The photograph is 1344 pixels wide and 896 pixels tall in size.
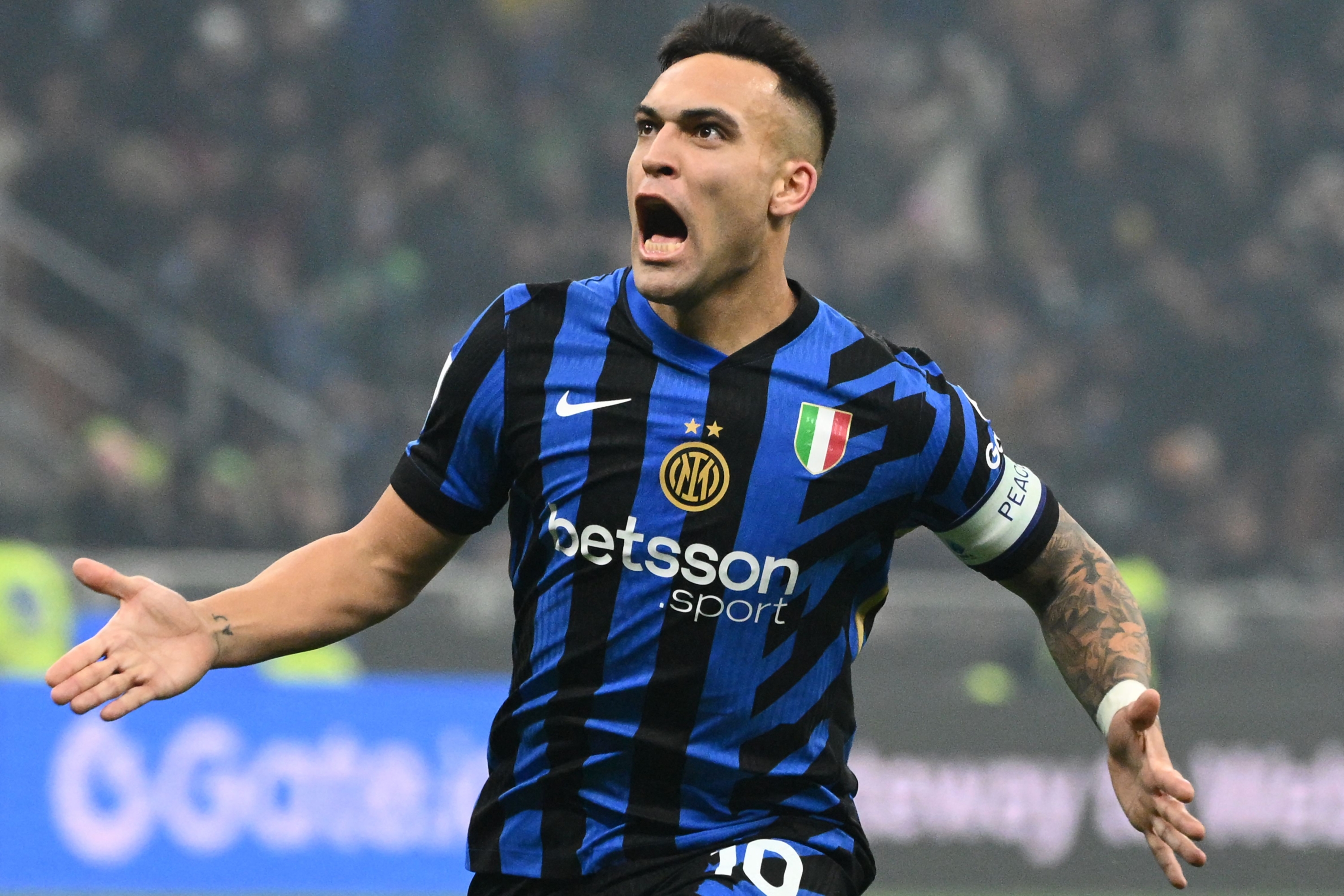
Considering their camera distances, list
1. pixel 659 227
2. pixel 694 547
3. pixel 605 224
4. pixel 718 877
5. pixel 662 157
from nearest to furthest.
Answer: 1. pixel 718 877
2. pixel 694 547
3. pixel 662 157
4. pixel 659 227
5. pixel 605 224

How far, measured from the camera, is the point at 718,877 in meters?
3.06

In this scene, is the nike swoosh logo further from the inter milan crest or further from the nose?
the nose

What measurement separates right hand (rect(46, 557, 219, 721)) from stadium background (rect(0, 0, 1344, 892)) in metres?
4.97

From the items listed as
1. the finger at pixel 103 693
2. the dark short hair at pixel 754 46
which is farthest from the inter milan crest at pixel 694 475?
the finger at pixel 103 693

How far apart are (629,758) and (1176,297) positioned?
377 inches

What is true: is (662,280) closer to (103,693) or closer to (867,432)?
(867,432)

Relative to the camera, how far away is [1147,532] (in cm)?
1101

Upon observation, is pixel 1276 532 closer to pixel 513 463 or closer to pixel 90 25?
pixel 90 25

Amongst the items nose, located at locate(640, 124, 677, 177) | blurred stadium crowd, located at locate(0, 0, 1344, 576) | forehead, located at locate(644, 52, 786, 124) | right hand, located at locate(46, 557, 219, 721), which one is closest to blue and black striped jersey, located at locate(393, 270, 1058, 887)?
nose, located at locate(640, 124, 677, 177)

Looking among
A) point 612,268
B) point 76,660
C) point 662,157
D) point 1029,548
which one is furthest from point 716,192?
point 612,268

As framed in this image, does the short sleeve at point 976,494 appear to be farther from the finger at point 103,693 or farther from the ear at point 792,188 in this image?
the finger at point 103,693

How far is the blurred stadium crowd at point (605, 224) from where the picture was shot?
32.0 feet

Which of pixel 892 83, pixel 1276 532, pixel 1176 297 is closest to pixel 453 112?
pixel 892 83

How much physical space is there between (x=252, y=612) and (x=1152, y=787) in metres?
1.53
